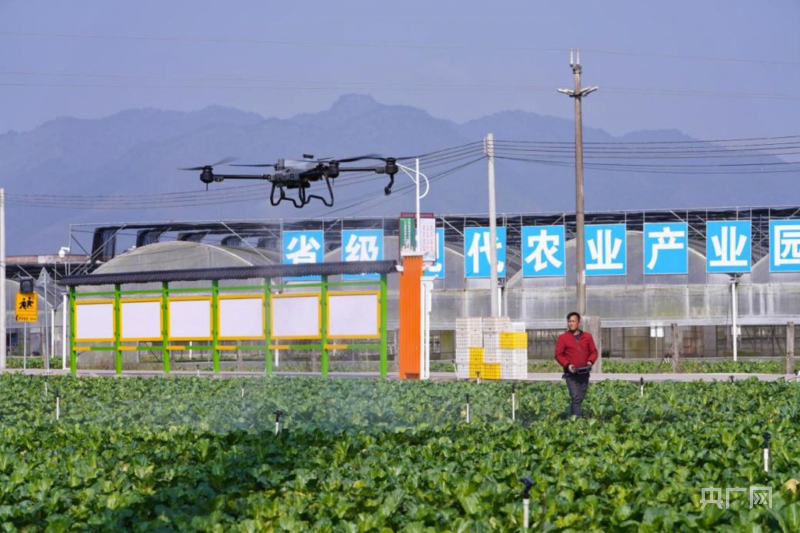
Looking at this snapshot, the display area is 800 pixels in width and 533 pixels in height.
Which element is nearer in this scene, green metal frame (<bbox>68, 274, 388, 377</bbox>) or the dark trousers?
the dark trousers

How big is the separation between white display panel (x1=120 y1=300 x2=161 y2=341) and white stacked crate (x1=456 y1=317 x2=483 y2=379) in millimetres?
9176

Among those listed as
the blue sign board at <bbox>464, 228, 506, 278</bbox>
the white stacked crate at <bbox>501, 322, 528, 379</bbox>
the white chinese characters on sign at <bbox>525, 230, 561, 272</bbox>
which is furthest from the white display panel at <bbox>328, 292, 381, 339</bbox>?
the white chinese characters on sign at <bbox>525, 230, 561, 272</bbox>

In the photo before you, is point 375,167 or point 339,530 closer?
point 339,530

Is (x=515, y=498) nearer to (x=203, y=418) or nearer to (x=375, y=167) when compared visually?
(x=203, y=418)

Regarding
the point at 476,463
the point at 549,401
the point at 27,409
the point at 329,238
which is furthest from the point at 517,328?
the point at 329,238

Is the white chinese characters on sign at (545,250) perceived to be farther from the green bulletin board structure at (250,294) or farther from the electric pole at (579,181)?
the green bulletin board structure at (250,294)

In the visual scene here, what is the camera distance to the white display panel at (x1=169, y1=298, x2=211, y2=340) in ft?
109

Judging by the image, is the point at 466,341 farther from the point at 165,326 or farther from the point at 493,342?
the point at 165,326

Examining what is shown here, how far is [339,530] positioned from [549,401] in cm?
1251

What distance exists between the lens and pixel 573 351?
1906 cm

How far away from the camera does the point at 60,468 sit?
12094 mm

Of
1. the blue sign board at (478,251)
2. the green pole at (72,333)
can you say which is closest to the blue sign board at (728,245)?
the blue sign board at (478,251)

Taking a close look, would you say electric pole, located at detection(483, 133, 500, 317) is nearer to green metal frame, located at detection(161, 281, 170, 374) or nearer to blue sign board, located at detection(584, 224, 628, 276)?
green metal frame, located at detection(161, 281, 170, 374)

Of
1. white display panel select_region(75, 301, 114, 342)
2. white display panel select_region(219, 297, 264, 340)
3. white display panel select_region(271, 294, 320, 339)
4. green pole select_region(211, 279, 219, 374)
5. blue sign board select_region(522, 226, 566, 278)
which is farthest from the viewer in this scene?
blue sign board select_region(522, 226, 566, 278)
